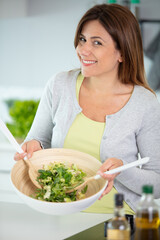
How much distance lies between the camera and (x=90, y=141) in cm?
170

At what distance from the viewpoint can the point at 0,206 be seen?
1.59m

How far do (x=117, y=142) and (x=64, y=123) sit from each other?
24cm

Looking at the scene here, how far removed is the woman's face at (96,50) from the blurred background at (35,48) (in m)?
1.30

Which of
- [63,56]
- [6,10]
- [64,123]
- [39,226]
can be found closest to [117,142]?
[64,123]

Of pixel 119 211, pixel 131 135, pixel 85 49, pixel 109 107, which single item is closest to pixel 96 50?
pixel 85 49

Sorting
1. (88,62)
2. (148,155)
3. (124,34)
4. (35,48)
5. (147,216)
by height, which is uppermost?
(124,34)

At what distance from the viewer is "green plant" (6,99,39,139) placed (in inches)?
127

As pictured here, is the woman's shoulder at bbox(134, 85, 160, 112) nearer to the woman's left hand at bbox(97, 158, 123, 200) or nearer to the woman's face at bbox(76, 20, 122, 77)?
the woman's face at bbox(76, 20, 122, 77)

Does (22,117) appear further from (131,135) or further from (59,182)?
(59,182)

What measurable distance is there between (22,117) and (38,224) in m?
1.89

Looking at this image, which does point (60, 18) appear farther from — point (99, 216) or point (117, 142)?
point (99, 216)

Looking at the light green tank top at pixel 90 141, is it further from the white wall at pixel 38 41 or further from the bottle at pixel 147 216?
the white wall at pixel 38 41

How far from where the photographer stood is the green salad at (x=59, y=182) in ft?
4.52

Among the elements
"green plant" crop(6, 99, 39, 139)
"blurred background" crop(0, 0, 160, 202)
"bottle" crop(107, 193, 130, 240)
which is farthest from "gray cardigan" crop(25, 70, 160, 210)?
"green plant" crop(6, 99, 39, 139)
